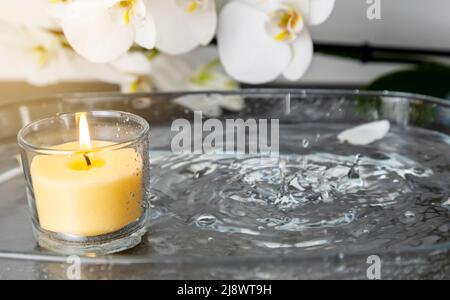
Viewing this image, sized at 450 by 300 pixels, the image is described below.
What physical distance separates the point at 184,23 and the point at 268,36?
0.06 m

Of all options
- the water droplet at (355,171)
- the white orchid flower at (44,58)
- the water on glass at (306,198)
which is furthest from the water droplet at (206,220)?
the white orchid flower at (44,58)

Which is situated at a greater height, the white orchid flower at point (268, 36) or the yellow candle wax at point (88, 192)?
the white orchid flower at point (268, 36)

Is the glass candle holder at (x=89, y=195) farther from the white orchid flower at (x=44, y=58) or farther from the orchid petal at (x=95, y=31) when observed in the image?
the white orchid flower at (x=44, y=58)

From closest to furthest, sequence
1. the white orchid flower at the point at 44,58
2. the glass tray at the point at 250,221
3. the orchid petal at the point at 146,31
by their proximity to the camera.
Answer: the glass tray at the point at 250,221, the orchid petal at the point at 146,31, the white orchid flower at the point at 44,58

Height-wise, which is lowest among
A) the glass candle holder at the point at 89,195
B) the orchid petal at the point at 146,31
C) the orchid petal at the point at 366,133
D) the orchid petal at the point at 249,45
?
the orchid petal at the point at 366,133

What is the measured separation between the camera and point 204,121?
0.58 metres

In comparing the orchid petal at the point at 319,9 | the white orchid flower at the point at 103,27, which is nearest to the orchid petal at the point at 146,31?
the white orchid flower at the point at 103,27

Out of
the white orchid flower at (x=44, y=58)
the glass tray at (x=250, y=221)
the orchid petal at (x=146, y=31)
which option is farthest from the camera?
the white orchid flower at (x=44, y=58)

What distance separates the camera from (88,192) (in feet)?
1.32

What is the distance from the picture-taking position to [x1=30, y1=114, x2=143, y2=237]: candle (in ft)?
1.32

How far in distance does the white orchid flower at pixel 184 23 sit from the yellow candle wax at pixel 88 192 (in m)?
0.15

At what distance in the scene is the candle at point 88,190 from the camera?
1.32 ft

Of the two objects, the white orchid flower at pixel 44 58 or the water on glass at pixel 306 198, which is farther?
the white orchid flower at pixel 44 58

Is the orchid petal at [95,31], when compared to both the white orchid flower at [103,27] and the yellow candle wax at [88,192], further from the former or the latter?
the yellow candle wax at [88,192]
